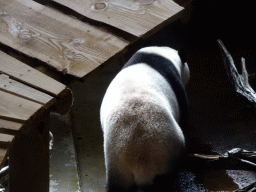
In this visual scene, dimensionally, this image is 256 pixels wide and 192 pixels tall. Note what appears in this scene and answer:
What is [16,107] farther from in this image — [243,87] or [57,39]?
[243,87]

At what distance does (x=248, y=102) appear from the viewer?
239 centimetres

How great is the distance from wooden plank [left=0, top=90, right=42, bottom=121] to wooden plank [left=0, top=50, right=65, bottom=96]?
0.11 metres

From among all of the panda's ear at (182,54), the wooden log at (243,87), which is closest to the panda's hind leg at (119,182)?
the wooden log at (243,87)

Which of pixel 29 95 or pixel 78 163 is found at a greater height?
pixel 29 95

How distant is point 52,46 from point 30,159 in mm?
729

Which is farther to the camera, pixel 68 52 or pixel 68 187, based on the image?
pixel 68 187

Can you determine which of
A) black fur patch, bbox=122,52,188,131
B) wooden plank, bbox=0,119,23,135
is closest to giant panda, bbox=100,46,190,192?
black fur patch, bbox=122,52,188,131

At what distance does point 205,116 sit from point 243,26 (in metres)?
2.01

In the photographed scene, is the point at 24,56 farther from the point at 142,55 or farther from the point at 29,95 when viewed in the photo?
the point at 142,55

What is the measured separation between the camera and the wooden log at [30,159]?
6.61 feet

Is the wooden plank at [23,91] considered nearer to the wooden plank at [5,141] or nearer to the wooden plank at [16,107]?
the wooden plank at [16,107]

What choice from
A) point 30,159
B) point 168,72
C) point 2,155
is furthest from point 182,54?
point 2,155

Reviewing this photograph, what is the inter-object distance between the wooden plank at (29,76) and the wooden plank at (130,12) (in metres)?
0.51

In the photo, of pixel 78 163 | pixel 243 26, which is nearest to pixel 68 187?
pixel 78 163
